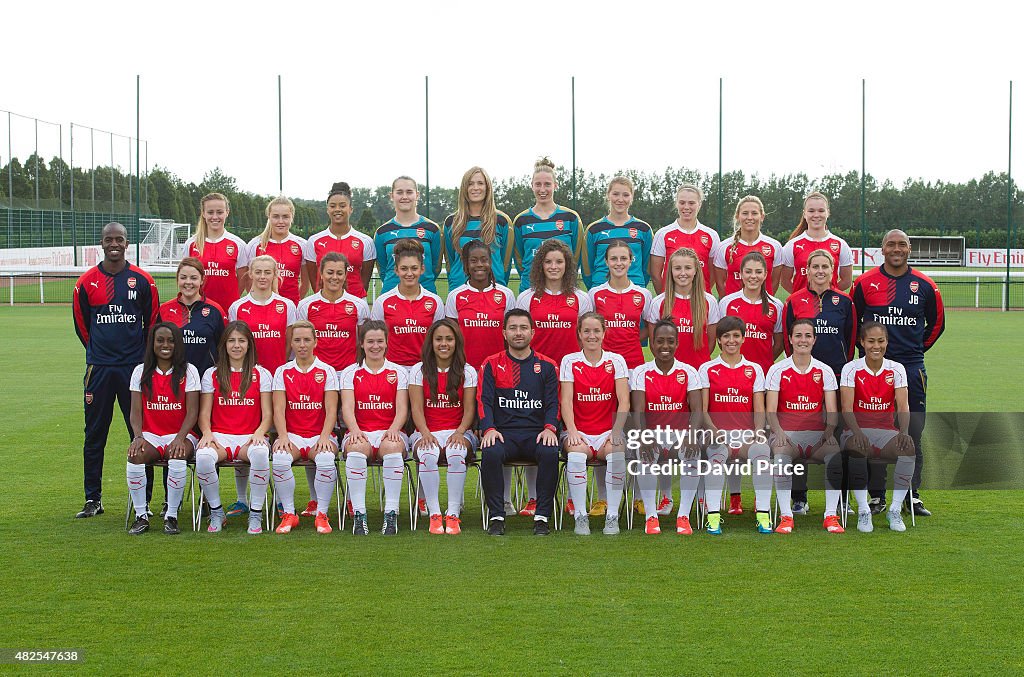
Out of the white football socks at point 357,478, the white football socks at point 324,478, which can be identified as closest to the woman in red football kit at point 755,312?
the white football socks at point 357,478

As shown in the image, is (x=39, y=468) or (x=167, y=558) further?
(x=39, y=468)

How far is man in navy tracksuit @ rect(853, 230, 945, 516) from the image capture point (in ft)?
20.7

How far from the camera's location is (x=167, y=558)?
208 inches

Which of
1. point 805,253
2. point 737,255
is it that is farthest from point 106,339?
point 805,253

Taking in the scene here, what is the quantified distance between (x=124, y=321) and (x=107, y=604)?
7.30 ft

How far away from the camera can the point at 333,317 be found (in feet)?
21.1

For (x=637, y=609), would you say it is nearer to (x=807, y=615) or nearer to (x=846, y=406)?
(x=807, y=615)

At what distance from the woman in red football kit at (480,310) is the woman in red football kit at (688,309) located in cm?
90

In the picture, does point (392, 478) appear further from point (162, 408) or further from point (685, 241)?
point (685, 241)

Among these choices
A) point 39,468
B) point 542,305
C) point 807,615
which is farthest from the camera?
point 39,468

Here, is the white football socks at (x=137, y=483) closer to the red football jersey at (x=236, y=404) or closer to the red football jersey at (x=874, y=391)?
the red football jersey at (x=236, y=404)

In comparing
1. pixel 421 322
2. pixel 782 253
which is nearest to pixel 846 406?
pixel 782 253

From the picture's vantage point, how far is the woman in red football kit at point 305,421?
5859 mm

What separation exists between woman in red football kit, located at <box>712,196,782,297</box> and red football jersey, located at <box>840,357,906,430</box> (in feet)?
3.21
